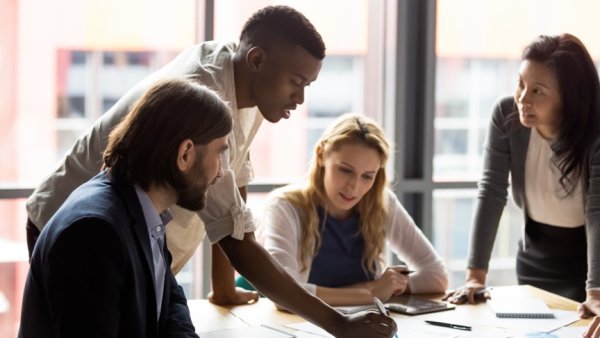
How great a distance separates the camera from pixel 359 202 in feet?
9.66

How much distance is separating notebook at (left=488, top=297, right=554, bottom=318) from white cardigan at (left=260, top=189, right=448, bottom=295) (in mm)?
240

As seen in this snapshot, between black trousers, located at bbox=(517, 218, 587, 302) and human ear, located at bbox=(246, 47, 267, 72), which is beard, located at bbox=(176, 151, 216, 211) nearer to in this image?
human ear, located at bbox=(246, 47, 267, 72)

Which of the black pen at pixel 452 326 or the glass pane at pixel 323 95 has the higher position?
the glass pane at pixel 323 95

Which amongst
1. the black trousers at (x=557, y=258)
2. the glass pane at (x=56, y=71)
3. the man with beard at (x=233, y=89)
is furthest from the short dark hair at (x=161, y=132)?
the glass pane at (x=56, y=71)

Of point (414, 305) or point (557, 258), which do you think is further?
point (557, 258)

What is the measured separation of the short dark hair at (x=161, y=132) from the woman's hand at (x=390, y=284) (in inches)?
41.9

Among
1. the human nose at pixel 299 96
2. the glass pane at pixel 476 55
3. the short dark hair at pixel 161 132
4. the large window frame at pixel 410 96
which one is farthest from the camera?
the glass pane at pixel 476 55

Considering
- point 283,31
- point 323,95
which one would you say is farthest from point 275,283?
point 323,95

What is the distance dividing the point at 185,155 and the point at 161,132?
0.07 m

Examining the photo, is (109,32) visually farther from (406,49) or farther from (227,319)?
(227,319)

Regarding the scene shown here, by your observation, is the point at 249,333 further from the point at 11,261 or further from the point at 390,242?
the point at 11,261

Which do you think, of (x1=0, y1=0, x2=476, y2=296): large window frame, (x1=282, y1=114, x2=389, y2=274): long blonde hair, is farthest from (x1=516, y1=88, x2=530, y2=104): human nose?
(x1=0, y1=0, x2=476, y2=296): large window frame

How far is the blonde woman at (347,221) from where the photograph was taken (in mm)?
2814

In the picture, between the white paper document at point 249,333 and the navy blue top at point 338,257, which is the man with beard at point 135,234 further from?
the navy blue top at point 338,257
